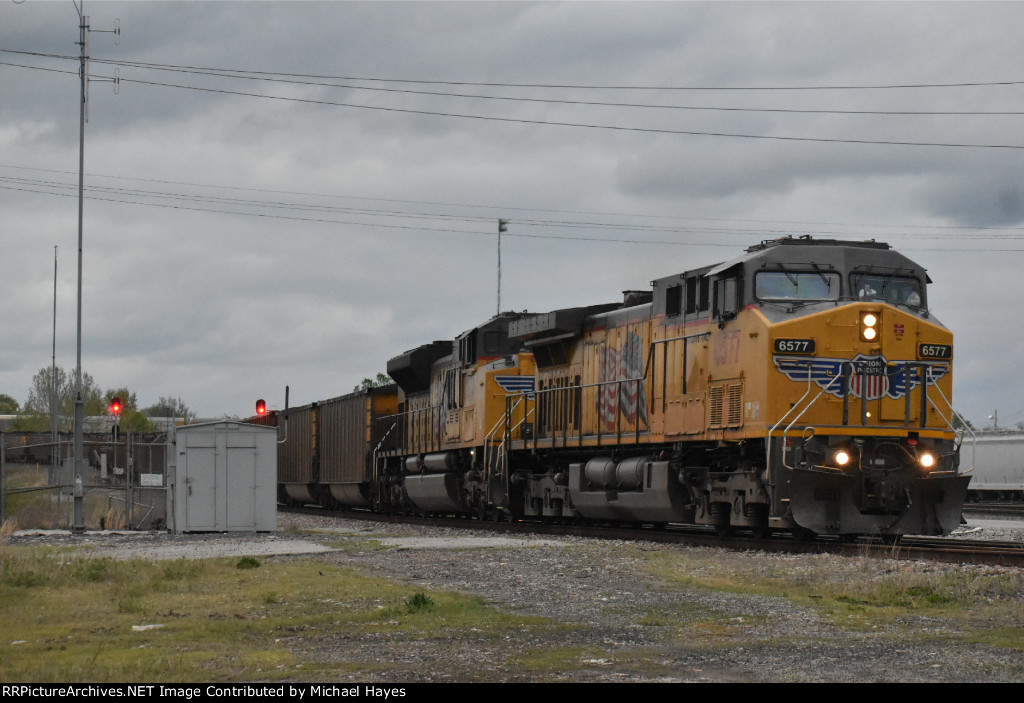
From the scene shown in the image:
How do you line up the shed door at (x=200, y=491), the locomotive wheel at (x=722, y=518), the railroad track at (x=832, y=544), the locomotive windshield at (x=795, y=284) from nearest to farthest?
the railroad track at (x=832, y=544)
the locomotive windshield at (x=795, y=284)
the locomotive wheel at (x=722, y=518)
the shed door at (x=200, y=491)

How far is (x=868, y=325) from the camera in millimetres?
17172

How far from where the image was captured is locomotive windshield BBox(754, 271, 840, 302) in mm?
17672

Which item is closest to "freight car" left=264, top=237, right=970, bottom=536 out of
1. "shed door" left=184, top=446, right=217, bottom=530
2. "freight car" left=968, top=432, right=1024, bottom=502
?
"shed door" left=184, top=446, right=217, bottom=530

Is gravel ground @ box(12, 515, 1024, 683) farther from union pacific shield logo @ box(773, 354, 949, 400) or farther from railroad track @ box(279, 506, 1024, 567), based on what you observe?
union pacific shield logo @ box(773, 354, 949, 400)

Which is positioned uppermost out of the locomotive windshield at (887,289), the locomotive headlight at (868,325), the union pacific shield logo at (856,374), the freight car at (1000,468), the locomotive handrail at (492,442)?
the locomotive windshield at (887,289)

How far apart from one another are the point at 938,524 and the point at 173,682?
41.5ft

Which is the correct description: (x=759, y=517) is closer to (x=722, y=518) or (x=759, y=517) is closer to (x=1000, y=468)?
(x=722, y=518)

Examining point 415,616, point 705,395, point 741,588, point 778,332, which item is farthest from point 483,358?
point 415,616

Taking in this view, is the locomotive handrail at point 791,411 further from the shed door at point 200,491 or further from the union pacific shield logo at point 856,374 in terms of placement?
the shed door at point 200,491

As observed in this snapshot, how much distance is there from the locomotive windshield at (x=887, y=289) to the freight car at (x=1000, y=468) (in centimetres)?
3407

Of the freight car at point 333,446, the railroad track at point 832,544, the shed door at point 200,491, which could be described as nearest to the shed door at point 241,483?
the shed door at point 200,491

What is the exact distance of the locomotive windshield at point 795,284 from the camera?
58.0ft

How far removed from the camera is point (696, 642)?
29.9 ft
